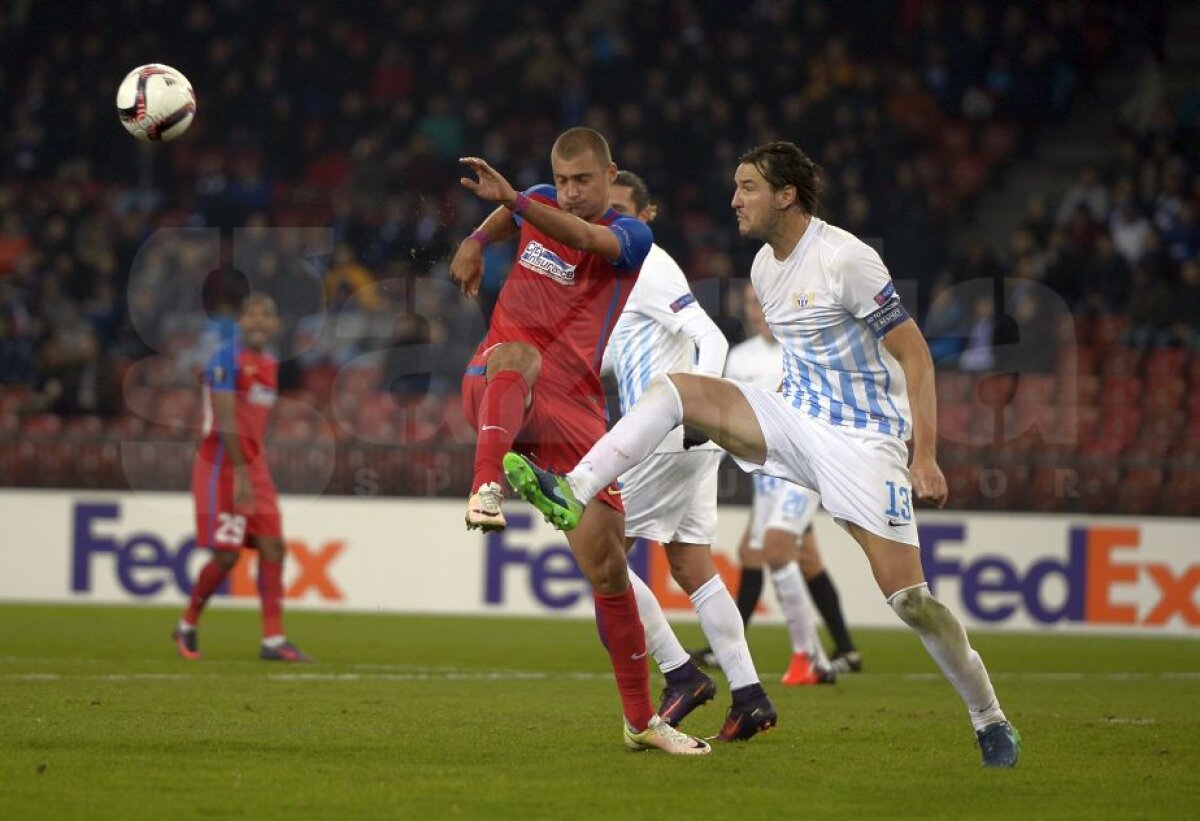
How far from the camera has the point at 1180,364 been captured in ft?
52.4

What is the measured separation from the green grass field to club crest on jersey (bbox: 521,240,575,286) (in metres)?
1.88

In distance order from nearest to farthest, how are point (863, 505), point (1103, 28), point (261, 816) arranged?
point (261, 816) < point (863, 505) < point (1103, 28)

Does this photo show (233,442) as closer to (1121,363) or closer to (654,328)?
(654,328)

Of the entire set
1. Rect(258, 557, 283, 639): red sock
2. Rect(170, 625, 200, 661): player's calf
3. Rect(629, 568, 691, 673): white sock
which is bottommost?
Rect(170, 625, 200, 661): player's calf

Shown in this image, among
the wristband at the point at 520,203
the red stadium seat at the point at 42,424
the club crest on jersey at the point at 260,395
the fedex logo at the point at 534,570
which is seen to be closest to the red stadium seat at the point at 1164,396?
the fedex logo at the point at 534,570

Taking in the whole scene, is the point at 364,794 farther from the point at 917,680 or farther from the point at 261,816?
the point at 917,680

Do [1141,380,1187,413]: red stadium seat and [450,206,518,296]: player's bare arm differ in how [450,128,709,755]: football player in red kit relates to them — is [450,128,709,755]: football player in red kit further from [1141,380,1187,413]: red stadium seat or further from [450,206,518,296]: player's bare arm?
[1141,380,1187,413]: red stadium seat

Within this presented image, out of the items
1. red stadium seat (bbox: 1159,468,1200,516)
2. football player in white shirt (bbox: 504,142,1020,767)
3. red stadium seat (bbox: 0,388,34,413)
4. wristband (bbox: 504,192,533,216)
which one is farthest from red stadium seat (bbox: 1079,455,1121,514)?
red stadium seat (bbox: 0,388,34,413)

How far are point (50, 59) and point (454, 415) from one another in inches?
383

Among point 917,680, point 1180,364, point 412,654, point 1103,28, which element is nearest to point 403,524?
point 412,654

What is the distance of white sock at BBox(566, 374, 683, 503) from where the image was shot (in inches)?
232

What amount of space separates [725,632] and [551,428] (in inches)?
51.2

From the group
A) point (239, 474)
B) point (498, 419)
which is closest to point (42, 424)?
point (239, 474)

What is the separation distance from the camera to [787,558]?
34.9 feet
